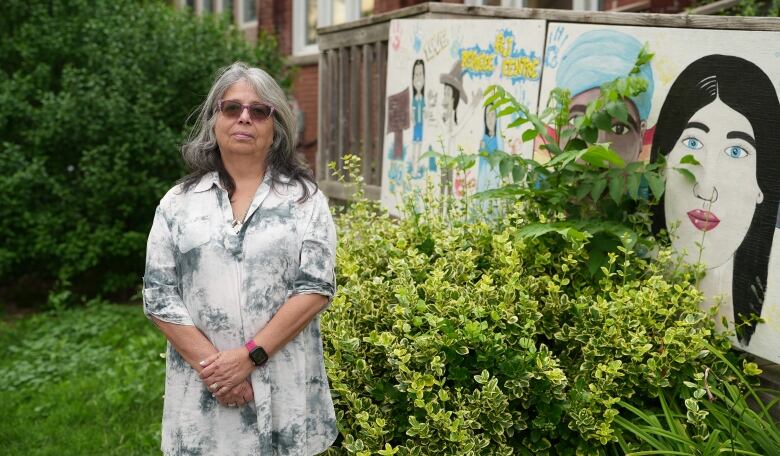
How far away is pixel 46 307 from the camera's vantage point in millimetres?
9305

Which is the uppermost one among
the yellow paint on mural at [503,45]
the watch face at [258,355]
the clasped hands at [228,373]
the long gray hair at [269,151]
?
the yellow paint on mural at [503,45]

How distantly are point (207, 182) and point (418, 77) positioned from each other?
3.40m

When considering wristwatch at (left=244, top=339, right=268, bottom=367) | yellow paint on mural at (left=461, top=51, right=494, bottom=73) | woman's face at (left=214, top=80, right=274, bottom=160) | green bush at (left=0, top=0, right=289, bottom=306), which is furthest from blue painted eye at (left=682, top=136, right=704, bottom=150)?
green bush at (left=0, top=0, right=289, bottom=306)

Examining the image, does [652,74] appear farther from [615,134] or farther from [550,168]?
[550,168]

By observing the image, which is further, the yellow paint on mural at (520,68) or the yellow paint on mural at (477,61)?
the yellow paint on mural at (477,61)

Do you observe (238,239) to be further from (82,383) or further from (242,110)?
(82,383)

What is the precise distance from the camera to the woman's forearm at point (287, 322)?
2.82 metres

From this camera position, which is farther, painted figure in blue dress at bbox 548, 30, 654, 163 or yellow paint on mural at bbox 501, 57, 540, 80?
yellow paint on mural at bbox 501, 57, 540, 80

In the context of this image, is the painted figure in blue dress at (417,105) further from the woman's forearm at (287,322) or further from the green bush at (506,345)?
the woman's forearm at (287,322)

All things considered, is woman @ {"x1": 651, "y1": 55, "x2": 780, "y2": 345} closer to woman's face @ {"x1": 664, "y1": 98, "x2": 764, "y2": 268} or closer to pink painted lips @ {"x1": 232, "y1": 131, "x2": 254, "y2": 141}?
woman's face @ {"x1": 664, "y1": 98, "x2": 764, "y2": 268}

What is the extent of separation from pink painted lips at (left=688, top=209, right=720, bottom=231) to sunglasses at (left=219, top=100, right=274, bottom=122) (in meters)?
2.12

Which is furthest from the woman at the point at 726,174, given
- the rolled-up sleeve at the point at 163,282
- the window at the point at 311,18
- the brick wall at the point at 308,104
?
the window at the point at 311,18

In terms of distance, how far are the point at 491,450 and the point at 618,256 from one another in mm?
1106

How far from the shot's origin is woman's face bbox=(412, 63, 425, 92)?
6.15 metres
